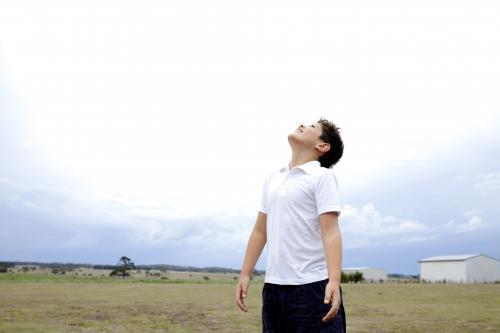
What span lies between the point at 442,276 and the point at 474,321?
4900 centimetres

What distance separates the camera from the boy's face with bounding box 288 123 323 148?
138 inches

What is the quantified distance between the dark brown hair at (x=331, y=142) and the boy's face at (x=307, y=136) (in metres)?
0.03

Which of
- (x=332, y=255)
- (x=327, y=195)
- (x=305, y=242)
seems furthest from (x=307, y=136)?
(x=332, y=255)

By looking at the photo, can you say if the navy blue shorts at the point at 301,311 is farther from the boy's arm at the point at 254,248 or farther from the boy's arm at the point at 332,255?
the boy's arm at the point at 254,248

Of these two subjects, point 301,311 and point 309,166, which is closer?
point 301,311

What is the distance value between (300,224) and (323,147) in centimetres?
53

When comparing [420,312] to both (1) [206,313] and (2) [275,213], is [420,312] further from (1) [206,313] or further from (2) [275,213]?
(2) [275,213]

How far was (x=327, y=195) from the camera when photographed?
3.23m

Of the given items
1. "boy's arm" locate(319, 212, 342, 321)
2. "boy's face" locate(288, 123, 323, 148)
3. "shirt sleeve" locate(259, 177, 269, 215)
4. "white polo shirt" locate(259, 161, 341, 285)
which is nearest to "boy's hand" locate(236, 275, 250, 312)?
"white polo shirt" locate(259, 161, 341, 285)

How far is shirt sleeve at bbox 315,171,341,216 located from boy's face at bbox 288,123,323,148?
0.28m

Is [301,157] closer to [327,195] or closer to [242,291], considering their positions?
[327,195]

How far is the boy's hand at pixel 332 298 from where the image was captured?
3047mm

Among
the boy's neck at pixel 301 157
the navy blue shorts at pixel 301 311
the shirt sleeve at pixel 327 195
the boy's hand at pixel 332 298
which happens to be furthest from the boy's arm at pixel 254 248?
the boy's hand at pixel 332 298

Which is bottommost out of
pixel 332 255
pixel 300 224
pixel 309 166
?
pixel 332 255
